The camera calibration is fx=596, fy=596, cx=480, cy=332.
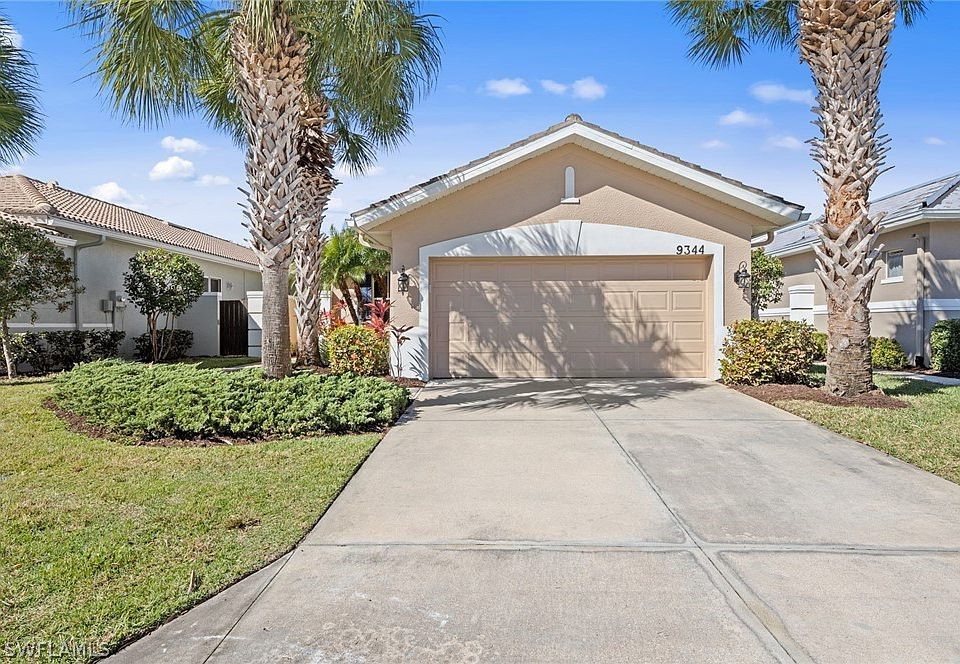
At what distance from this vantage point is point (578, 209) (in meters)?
11.5

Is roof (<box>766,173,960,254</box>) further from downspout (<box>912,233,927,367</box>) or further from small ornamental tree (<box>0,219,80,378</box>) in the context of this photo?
small ornamental tree (<box>0,219,80,378</box>)

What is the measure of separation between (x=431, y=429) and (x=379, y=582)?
12.9ft

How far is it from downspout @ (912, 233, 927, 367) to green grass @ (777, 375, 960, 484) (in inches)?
180

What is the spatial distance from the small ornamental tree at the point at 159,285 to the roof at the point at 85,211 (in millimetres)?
1298

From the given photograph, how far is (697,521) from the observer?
4.36 meters

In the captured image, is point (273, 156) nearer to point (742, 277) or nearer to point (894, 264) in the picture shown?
point (742, 277)

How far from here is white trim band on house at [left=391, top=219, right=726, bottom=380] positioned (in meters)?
11.4

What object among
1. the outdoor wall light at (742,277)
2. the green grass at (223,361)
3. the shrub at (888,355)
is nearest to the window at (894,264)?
the shrub at (888,355)

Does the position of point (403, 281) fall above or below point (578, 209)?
below

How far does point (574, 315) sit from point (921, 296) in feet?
29.0

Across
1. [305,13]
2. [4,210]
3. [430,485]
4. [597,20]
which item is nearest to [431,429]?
[430,485]

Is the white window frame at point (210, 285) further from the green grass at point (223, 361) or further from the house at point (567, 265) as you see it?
the house at point (567, 265)

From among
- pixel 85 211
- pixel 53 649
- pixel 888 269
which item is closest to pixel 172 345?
pixel 85 211

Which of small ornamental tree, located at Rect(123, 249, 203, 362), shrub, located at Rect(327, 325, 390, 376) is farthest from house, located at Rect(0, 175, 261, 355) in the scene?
shrub, located at Rect(327, 325, 390, 376)
